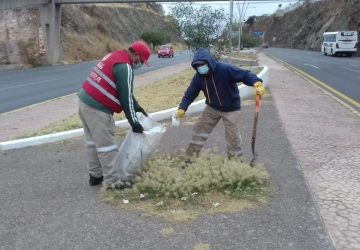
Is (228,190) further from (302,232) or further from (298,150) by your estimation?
(298,150)

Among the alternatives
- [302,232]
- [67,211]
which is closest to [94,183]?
[67,211]

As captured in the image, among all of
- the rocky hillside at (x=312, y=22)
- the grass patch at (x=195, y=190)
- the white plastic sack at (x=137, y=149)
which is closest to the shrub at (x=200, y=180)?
the grass patch at (x=195, y=190)

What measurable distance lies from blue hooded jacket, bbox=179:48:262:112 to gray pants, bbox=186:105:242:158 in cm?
8

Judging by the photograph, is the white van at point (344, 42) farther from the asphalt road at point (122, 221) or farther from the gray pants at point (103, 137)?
the gray pants at point (103, 137)

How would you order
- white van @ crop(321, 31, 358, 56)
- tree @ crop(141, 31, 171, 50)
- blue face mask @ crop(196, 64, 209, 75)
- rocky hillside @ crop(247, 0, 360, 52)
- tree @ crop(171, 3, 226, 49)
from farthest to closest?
tree @ crop(141, 31, 171, 50) < rocky hillside @ crop(247, 0, 360, 52) < white van @ crop(321, 31, 358, 56) < tree @ crop(171, 3, 226, 49) < blue face mask @ crop(196, 64, 209, 75)

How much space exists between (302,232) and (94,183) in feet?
7.89

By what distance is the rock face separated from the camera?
3806cm

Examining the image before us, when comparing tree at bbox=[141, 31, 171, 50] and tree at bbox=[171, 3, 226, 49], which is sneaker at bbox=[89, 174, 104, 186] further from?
tree at bbox=[141, 31, 171, 50]

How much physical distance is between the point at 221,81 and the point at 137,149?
123cm

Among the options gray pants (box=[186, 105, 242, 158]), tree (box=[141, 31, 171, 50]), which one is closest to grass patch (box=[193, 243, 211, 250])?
gray pants (box=[186, 105, 242, 158])

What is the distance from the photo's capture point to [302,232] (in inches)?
151

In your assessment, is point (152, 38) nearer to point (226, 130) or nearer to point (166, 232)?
point (226, 130)

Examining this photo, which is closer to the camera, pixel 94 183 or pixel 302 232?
pixel 302 232

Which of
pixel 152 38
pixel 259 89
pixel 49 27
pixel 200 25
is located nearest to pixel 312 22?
pixel 152 38
